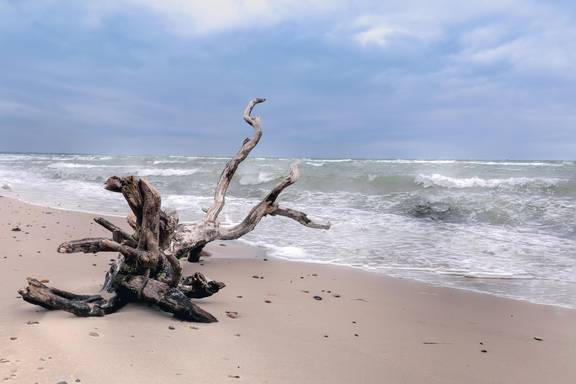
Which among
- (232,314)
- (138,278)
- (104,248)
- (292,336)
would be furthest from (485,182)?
(104,248)

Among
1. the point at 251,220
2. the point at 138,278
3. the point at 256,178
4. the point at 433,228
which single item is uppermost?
the point at 256,178

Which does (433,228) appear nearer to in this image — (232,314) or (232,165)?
(232,165)

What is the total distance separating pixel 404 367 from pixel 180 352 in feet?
4.62

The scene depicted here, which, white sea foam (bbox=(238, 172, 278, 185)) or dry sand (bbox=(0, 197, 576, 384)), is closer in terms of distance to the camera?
dry sand (bbox=(0, 197, 576, 384))

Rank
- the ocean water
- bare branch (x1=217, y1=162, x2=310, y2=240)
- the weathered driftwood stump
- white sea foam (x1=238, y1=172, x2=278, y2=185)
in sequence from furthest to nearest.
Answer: white sea foam (x1=238, y1=172, x2=278, y2=185)
bare branch (x1=217, y1=162, x2=310, y2=240)
the ocean water
the weathered driftwood stump

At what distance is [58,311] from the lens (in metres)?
3.37

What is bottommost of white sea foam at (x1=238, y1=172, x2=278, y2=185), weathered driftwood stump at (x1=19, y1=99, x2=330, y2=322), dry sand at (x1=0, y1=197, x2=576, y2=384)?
dry sand at (x1=0, y1=197, x2=576, y2=384)

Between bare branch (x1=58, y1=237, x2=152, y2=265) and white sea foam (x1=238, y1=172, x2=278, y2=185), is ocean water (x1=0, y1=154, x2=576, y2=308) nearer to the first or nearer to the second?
white sea foam (x1=238, y1=172, x2=278, y2=185)

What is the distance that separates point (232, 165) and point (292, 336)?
3.58 meters

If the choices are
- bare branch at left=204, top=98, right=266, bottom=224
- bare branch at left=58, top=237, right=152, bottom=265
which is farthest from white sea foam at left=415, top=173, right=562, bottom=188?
bare branch at left=58, top=237, right=152, bottom=265

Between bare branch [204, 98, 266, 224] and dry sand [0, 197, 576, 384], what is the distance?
907 mm

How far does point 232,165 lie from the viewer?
667cm

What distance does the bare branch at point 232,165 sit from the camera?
618 centimetres

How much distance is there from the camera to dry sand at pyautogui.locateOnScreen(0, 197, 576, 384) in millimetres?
2639
